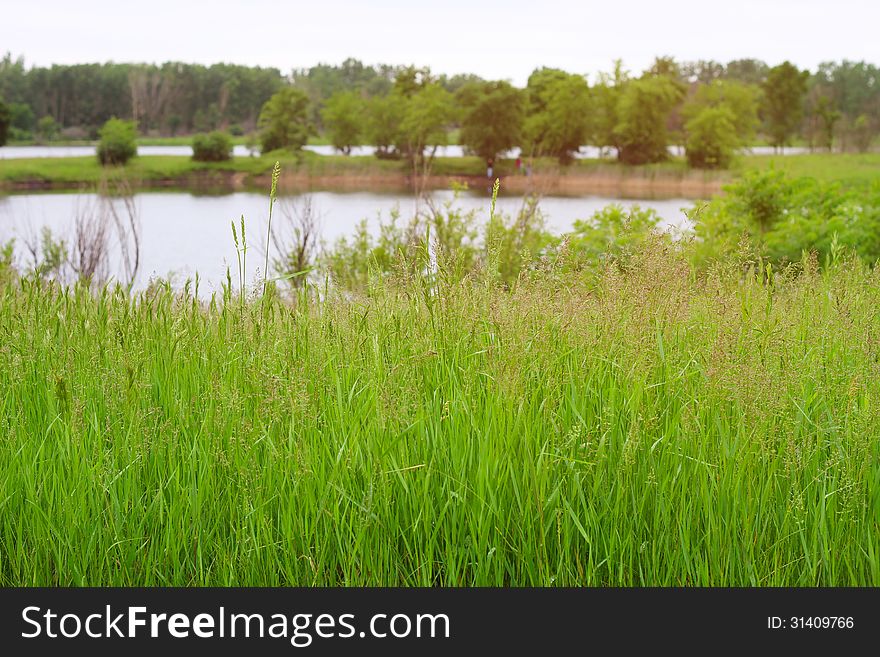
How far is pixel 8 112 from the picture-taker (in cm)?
6975

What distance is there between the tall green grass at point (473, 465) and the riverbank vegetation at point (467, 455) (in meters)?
0.01

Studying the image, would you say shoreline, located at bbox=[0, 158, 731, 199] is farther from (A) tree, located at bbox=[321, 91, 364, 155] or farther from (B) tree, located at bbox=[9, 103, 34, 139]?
(B) tree, located at bbox=[9, 103, 34, 139]

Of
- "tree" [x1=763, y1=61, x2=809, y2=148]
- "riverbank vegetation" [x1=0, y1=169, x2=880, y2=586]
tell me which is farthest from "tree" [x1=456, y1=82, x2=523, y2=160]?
"riverbank vegetation" [x1=0, y1=169, x2=880, y2=586]

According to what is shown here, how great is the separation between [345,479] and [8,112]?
77275 millimetres

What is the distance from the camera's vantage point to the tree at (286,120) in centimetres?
6925

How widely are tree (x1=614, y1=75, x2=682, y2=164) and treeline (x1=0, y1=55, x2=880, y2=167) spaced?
9 cm

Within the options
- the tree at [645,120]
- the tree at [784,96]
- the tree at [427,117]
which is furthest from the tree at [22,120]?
the tree at [784,96]

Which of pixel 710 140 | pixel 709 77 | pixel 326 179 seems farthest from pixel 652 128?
pixel 709 77

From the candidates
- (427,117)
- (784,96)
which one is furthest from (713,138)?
(427,117)

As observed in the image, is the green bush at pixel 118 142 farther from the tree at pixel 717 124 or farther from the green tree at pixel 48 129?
the tree at pixel 717 124

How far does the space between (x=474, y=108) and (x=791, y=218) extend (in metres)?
60.5

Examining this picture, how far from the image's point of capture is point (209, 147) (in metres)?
65.9

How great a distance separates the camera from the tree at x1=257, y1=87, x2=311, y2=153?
69.2m

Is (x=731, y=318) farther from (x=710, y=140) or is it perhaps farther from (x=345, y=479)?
(x=710, y=140)
